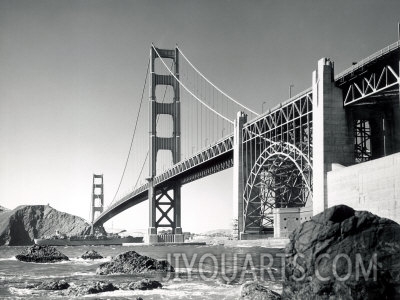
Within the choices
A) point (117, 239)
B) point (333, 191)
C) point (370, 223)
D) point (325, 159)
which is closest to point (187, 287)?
point (370, 223)

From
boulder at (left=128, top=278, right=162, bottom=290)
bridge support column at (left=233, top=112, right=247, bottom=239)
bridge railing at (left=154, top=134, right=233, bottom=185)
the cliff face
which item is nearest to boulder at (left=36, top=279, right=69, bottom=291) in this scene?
boulder at (left=128, top=278, right=162, bottom=290)

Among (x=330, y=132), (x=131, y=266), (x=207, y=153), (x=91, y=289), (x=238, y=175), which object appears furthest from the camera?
(x=207, y=153)

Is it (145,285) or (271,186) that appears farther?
(271,186)

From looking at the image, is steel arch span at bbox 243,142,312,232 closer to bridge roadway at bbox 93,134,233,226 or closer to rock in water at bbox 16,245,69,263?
bridge roadway at bbox 93,134,233,226

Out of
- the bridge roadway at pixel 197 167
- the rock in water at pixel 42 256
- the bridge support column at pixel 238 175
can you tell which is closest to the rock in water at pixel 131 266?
the rock in water at pixel 42 256

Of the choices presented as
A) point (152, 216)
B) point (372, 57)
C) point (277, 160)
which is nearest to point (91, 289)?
point (372, 57)

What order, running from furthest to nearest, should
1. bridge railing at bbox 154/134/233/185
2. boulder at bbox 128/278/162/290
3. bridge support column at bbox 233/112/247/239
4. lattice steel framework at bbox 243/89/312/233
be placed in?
1. bridge railing at bbox 154/134/233/185
2. bridge support column at bbox 233/112/247/239
3. lattice steel framework at bbox 243/89/312/233
4. boulder at bbox 128/278/162/290

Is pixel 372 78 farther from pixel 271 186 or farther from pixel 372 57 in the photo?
pixel 271 186
